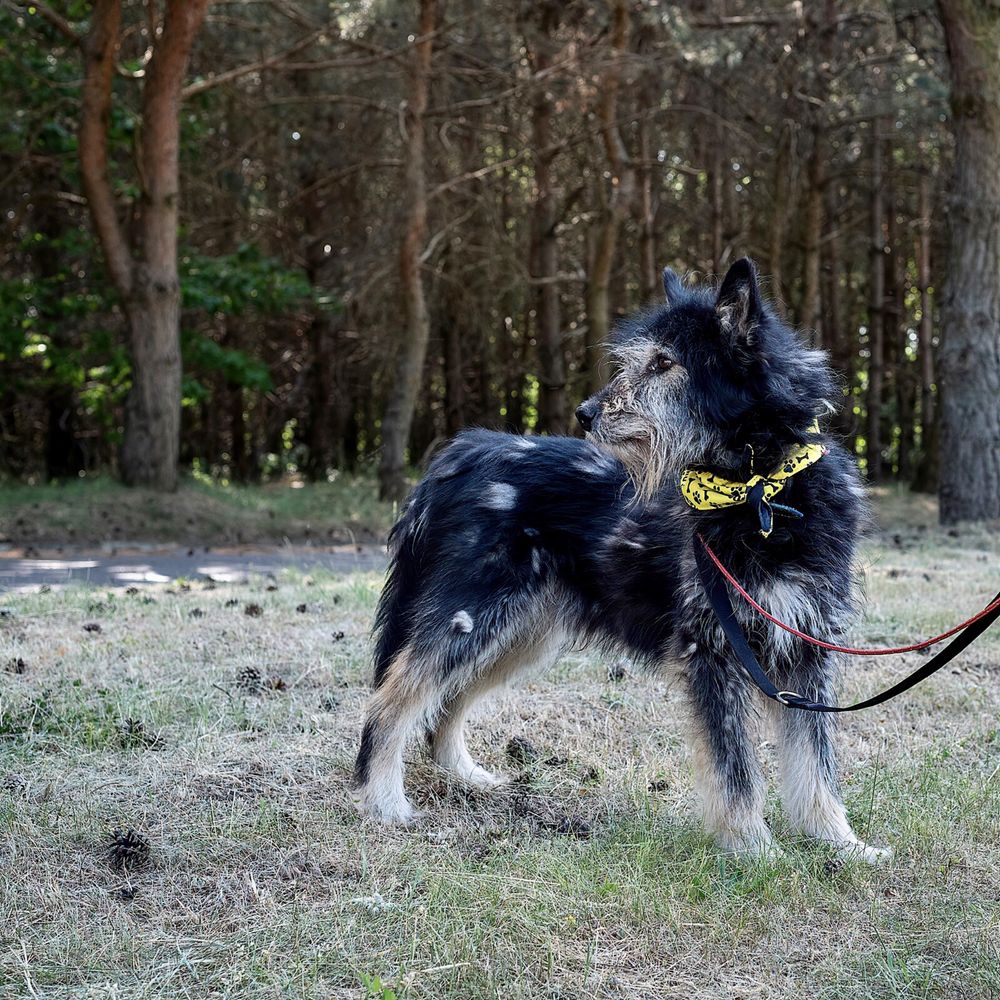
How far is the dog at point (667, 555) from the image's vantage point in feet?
12.4

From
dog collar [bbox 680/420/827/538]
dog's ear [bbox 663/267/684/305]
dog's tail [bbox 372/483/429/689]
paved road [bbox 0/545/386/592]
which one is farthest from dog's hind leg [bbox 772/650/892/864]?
paved road [bbox 0/545/386/592]

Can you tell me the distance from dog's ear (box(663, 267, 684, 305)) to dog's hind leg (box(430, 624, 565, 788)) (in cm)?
144

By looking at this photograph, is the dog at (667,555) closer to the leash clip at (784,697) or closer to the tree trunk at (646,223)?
the leash clip at (784,697)

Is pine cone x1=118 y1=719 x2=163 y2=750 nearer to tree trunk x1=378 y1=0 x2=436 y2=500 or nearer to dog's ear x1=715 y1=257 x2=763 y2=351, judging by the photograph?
dog's ear x1=715 y1=257 x2=763 y2=351

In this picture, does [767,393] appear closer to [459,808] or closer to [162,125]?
[459,808]

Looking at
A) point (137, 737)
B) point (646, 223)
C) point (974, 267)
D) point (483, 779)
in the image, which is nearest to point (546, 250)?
point (646, 223)

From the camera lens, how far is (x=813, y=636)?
12.6 feet

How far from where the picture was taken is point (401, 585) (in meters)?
4.54

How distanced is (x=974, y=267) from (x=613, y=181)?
5.81 m

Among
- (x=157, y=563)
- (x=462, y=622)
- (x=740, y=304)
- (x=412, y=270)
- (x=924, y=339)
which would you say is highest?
(x=924, y=339)

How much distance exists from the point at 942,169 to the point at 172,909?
2127cm

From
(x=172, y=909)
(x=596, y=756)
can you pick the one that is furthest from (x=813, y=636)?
(x=172, y=909)

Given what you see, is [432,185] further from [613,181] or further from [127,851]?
[127,851]

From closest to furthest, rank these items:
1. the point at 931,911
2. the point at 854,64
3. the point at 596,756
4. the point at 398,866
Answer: the point at 931,911, the point at 398,866, the point at 596,756, the point at 854,64
